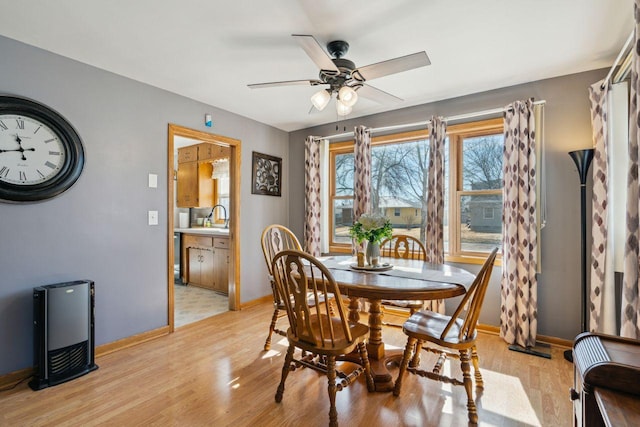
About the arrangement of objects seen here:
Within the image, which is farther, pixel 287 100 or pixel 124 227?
pixel 287 100

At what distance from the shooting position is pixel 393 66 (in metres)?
1.97

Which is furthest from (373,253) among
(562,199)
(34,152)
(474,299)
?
(34,152)

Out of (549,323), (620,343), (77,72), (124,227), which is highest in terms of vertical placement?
(77,72)


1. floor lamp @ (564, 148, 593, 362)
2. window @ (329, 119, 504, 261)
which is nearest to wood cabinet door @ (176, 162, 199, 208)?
window @ (329, 119, 504, 261)

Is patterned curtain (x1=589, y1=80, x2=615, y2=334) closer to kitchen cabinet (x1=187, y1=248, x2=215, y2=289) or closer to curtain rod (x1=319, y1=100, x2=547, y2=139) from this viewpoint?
curtain rod (x1=319, y1=100, x2=547, y2=139)

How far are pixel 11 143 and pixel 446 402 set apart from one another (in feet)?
11.2

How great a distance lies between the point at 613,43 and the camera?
2.25m

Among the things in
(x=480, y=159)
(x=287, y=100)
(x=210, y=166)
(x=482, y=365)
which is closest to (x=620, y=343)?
(x=482, y=365)

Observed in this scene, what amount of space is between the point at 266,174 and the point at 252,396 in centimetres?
288

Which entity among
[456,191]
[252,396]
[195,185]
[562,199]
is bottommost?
[252,396]

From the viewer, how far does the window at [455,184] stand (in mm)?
3229

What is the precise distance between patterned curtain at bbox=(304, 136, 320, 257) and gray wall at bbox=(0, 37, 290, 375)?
141cm

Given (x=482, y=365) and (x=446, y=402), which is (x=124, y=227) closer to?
(x=446, y=402)

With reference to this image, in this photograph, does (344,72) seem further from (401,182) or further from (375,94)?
(401,182)
